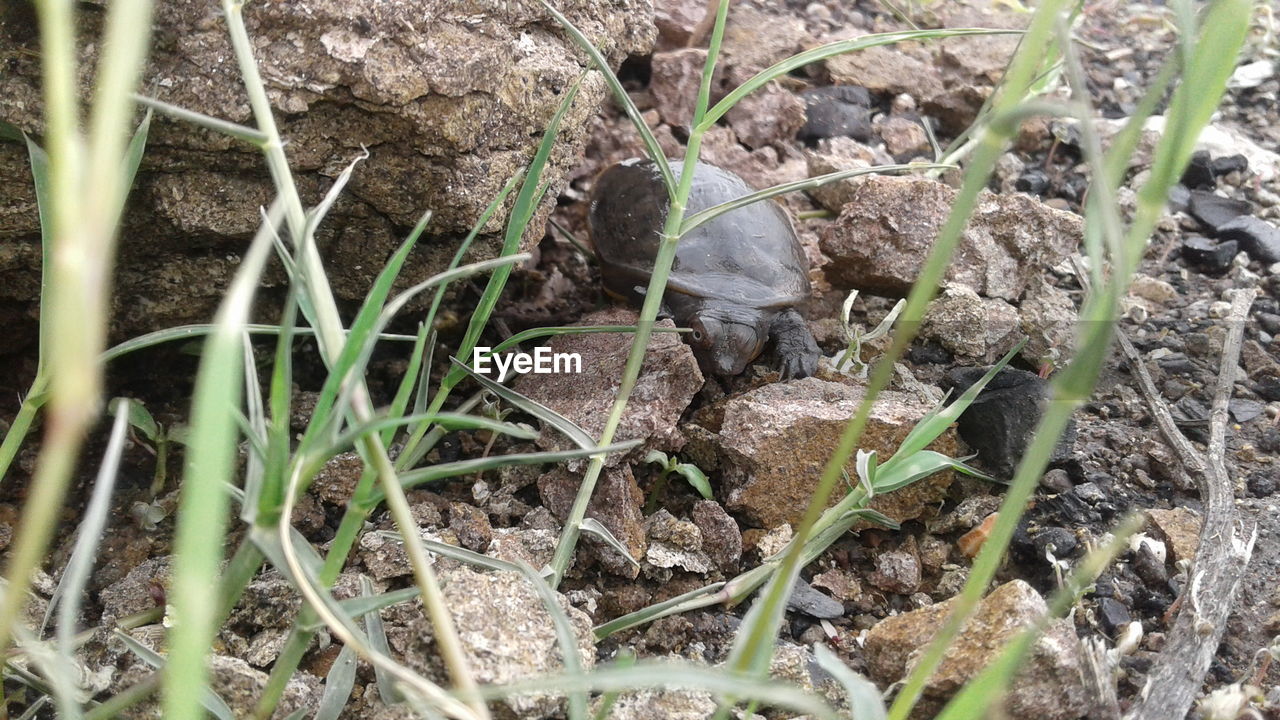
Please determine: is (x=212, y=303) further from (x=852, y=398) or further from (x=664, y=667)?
(x=664, y=667)

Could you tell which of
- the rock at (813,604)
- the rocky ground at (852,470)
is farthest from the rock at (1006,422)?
the rock at (813,604)

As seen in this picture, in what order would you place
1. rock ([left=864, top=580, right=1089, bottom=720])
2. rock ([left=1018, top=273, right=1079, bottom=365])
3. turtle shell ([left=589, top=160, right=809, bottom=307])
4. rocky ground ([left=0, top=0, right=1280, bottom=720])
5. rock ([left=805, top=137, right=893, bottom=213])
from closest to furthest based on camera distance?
rock ([left=864, top=580, right=1089, bottom=720]) < rocky ground ([left=0, top=0, right=1280, bottom=720]) < rock ([left=1018, top=273, right=1079, bottom=365]) < turtle shell ([left=589, top=160, right=809, bottom=307]) < rock ([left=805, top=137, right=893, bottom=213])

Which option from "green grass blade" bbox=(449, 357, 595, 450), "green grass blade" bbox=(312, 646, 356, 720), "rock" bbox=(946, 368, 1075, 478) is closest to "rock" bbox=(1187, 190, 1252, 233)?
"rock" bbox=(946, 368, 1075, 478)

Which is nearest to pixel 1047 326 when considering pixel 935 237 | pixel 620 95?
pixel 935 237

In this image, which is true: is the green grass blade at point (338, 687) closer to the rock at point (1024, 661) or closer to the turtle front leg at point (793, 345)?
the rock at point (1024, 661)

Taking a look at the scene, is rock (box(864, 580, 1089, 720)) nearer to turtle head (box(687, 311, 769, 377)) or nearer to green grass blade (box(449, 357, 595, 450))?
green grass blade (box(449, 357, 595, 450))
